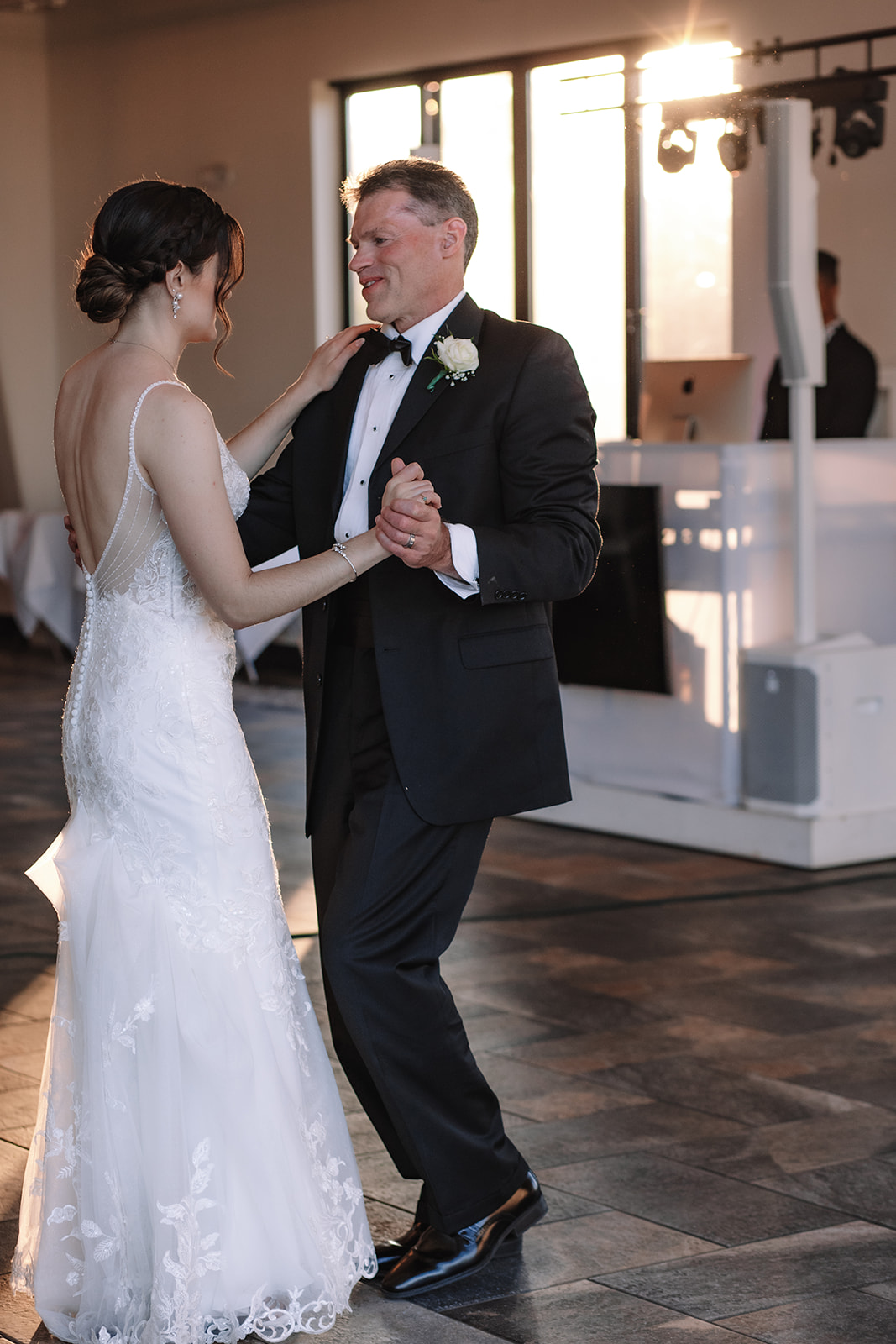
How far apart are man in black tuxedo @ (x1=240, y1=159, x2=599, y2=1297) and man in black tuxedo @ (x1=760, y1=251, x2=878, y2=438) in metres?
4.07

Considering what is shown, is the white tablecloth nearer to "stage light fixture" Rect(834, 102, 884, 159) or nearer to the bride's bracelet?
"stage light fixture" Rect(834, 102, 884, 159)

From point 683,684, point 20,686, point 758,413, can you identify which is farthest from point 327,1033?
point 20,686

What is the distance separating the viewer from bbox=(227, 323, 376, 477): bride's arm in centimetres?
275

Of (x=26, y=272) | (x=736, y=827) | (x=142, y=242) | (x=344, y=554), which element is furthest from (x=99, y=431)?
(x=26, y=272)

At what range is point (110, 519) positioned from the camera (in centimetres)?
243

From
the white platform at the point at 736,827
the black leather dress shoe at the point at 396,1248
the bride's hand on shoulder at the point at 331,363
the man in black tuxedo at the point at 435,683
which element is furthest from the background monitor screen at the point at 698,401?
the black leather dress shoe at the point at 396,1248

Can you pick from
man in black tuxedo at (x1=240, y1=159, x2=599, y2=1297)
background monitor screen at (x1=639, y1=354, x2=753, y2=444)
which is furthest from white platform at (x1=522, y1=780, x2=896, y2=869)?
man in black tuxedo at (x1=240, y1=159, x2=599, y2=1297)

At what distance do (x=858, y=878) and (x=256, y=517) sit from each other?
3.06 m

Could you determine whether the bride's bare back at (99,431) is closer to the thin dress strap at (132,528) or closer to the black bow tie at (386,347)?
the thin dress strap at (132,528)

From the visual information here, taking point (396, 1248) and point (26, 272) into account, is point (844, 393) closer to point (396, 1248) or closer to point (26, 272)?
point (396, 1248)

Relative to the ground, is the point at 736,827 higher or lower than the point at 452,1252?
lower

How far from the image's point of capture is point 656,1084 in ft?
11.4

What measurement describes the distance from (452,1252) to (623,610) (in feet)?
11.6

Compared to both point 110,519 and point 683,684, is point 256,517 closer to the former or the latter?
point 110,519
